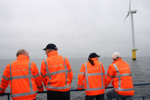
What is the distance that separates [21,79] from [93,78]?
1.89 m

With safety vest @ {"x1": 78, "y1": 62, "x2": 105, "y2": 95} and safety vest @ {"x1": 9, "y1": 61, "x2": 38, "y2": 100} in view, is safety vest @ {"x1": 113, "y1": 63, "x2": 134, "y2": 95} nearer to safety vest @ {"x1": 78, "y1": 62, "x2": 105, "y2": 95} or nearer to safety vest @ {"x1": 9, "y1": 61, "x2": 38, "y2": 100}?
safety vest @ {"x1": 78, "y1": 62, "x2": 105, "y2": 95}

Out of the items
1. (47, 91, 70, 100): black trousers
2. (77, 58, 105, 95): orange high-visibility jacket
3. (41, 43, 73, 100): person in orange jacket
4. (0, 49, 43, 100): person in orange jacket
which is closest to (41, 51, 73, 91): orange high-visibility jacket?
(41, 43, 73, 100): person in orange jacket

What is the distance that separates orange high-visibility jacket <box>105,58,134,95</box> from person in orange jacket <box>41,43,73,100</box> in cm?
138

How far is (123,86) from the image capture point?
3520 mm

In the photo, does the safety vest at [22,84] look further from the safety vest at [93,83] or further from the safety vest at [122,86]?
the safety vest at [122,86]

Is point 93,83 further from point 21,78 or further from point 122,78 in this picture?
point 21,78

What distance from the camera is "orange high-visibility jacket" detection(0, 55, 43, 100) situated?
3010 millimetres

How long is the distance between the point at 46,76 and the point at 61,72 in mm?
429

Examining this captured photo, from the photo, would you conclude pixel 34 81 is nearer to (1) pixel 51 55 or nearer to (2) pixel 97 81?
(1) pixel 51 55

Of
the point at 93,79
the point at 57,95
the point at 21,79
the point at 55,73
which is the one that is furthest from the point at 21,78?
the point at 93,79

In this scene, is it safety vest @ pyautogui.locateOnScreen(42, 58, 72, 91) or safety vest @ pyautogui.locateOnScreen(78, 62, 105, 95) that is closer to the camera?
safety vest @ pyautogui.locateOnScreen(42, 58, 72, 91)

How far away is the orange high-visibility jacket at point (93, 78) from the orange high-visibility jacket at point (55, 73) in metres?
0.51

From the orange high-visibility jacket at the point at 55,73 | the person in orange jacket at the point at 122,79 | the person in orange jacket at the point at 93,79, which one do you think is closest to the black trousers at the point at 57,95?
the orange high-visibility jacket at the point at 55,73

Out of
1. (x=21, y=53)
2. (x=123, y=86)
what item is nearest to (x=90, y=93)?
(x=123, y=86)
